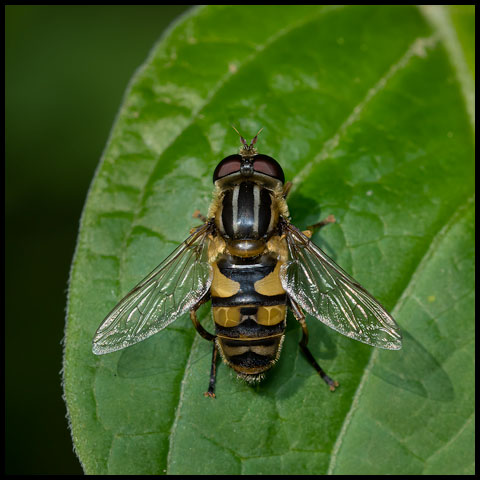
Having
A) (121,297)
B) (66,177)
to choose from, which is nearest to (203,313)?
(121,297)

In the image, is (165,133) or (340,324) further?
(165,133)

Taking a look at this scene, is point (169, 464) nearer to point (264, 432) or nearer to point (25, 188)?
point (264, 432)

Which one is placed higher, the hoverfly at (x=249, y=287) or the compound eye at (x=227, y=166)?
the compound eye at (x=227, y=166)

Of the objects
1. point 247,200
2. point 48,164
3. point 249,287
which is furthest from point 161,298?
point 48,164

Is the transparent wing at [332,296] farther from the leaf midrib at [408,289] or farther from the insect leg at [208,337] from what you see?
the insect leg at [208,337]

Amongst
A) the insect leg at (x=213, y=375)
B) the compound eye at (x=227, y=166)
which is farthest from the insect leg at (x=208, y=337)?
the compound eye at (x=227, y=166)

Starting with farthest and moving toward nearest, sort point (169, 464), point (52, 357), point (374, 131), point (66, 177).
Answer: point (66, 177)
point (52, 357)
point (374, 131)
point (169, 464)

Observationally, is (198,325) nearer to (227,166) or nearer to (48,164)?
(227,166)
